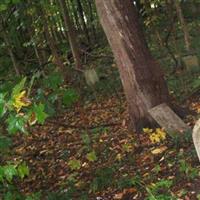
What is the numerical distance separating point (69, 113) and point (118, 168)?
3.40m

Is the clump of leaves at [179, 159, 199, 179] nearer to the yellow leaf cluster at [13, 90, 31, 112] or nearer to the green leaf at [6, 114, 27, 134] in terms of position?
the green leaf at [6, 114, 27, 134]

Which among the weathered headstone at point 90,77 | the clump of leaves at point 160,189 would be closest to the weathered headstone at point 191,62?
the weathered headstone at point 90,77

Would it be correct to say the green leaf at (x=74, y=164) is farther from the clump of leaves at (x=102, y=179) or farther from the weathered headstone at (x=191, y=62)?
the weathered headstone at (x=191, y=62)

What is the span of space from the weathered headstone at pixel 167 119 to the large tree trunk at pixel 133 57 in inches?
9.5

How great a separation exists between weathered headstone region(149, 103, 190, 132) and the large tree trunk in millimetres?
241

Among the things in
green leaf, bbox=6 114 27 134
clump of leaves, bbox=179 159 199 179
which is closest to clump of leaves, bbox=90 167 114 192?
clump of leaves, bbox=179 159 199 179

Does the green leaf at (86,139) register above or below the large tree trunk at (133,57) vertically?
below

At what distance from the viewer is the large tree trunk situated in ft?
21.4

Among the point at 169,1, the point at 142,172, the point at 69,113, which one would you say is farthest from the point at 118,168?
the point at 169,1

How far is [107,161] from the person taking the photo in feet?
20.6

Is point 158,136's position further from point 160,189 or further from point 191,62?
point 191,62

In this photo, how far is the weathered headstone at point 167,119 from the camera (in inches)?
244

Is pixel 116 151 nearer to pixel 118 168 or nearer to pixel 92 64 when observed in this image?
pixel 118 168

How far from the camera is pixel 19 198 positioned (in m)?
5.14
